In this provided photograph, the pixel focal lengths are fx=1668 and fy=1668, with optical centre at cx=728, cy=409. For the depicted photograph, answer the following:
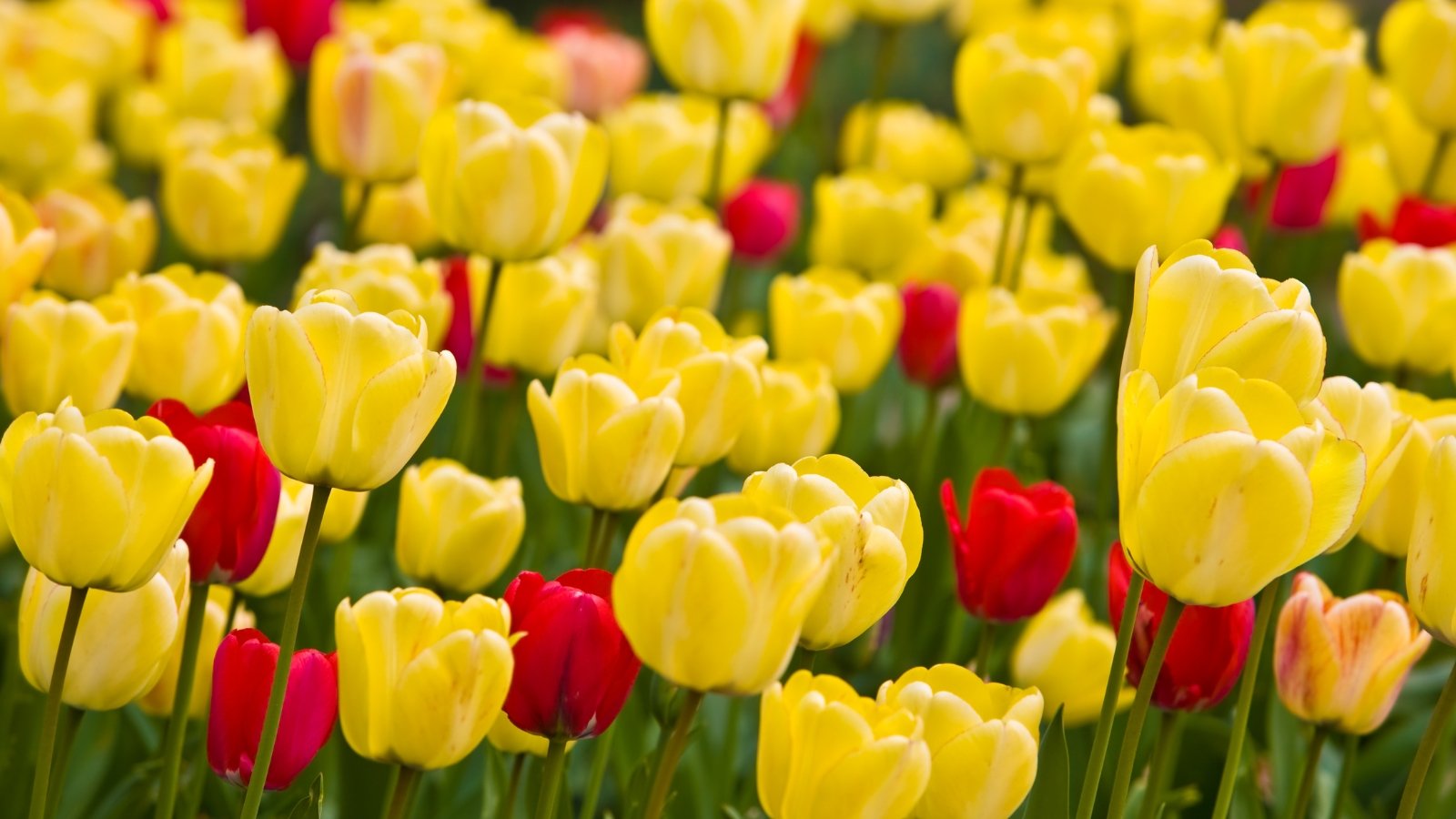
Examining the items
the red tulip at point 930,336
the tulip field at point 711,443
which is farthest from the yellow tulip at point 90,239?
the red tulip at point 930,336

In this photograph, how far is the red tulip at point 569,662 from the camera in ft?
3.20

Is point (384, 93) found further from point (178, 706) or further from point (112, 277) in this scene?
point (178, 706)

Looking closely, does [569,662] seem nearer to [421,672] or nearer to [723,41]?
[421,672]

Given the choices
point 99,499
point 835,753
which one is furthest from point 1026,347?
point 99,499

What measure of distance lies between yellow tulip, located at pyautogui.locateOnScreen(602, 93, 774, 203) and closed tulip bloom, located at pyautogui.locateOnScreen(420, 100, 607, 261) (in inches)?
32.8

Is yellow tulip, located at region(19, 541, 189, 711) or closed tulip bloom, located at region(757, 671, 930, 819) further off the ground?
closed tulip bloom, located at region(757, 671, 930, 819)

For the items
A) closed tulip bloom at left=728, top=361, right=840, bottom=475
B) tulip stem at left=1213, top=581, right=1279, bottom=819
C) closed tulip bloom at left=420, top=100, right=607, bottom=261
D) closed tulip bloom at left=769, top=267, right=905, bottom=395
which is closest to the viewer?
tulip stem at left=1213, top=581, right=1279, bottom=819

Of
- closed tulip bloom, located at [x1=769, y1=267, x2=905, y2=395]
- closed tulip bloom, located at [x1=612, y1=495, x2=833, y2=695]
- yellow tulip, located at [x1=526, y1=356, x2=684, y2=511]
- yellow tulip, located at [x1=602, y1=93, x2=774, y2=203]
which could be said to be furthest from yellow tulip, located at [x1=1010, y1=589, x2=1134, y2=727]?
yellow tulip, located at [x1=602, y1=93, x2=774, y2=203]

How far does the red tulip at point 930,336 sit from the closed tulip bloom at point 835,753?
1.11 m

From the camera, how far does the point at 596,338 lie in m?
2.04

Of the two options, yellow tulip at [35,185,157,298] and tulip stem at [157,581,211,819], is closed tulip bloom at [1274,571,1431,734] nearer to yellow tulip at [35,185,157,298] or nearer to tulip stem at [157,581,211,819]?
tulip stem at [157,581,211,819]

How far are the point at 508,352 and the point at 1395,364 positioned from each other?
931 millimetres

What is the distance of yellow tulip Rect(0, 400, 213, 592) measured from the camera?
0.91 meters

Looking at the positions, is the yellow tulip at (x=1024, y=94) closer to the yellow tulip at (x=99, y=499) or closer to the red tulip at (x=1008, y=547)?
the red tulip at (x=1008, y=547)
